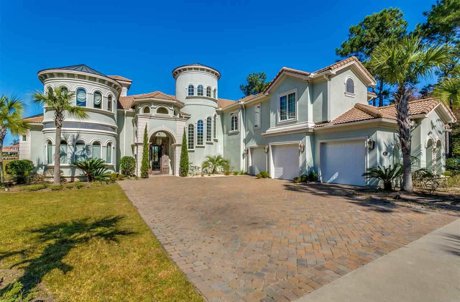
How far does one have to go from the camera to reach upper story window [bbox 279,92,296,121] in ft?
58.4

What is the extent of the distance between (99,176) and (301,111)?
15996 millimetres

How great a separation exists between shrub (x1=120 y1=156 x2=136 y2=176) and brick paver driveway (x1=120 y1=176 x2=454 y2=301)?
11.9 metres

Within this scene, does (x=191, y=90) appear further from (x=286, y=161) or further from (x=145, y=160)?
(x=286, y=161)

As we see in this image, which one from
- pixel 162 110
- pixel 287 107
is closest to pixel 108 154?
pixel 162 110

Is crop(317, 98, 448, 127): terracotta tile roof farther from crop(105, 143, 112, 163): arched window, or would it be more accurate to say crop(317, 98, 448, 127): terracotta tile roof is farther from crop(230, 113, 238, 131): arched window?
crop(105, 143, 112, 163): arched window

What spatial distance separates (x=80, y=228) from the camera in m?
6.66

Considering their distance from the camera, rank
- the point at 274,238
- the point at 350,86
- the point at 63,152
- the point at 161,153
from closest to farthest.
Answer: the point at 274,238, the point at 350,86, the point at 63,152, the point at 161,153

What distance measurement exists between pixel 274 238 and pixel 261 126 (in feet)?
54.6

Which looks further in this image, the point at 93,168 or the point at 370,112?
the point at 93,168

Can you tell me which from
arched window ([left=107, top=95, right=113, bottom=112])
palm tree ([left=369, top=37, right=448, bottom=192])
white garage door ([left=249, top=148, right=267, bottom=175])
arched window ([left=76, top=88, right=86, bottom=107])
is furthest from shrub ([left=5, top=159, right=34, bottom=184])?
palm tree ([left=369, top=37, right=448, bottom=192])

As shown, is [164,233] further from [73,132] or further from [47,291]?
[73,132]

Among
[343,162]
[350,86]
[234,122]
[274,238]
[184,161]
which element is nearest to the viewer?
[274,238]

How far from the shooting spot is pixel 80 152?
18312 millimetres

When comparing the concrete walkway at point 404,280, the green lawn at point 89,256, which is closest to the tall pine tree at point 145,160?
the green lawn at point 89,256
